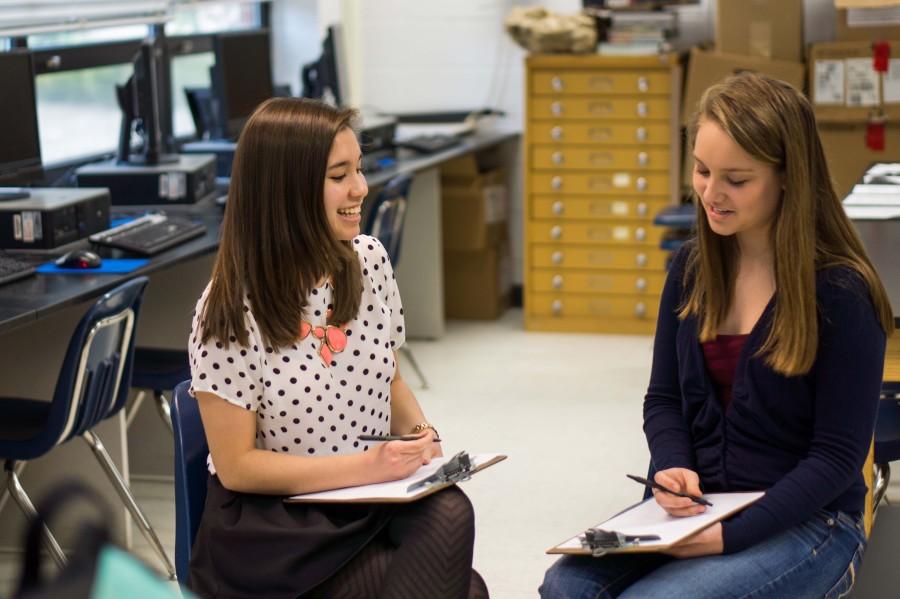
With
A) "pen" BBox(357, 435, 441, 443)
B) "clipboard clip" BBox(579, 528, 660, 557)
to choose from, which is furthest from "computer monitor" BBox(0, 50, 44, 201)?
"clipboard clip" BBox(579, 528, 660, 557)

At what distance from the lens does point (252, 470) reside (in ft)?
5.94

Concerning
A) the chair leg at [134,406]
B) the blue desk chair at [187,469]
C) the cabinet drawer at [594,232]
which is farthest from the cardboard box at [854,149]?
the blue desk chair at [187,469]

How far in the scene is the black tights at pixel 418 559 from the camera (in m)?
1.78

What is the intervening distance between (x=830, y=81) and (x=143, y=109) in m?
2.62

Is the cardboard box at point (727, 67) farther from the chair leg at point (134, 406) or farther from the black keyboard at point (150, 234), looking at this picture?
the chair leg at point (134, 406)

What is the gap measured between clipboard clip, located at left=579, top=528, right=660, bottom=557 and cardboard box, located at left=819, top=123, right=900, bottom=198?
11.9 feet

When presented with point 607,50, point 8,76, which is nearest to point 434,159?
point 607,50

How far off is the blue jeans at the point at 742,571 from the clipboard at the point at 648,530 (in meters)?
0.05

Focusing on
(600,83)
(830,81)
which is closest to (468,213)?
(600,83)

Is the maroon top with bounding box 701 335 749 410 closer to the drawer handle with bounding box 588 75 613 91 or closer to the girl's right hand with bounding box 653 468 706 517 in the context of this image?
the girl's right hand with bounding box 653 468 706 517

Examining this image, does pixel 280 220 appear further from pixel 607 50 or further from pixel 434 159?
pixel 607 50

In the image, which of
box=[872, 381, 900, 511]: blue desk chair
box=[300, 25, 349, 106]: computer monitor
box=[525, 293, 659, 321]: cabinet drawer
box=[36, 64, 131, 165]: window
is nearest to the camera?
box=[872, 381, 900, 511]: blue desk chair

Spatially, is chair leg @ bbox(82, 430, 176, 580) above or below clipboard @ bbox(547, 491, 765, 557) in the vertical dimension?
below

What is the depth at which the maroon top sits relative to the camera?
74.4 inches
